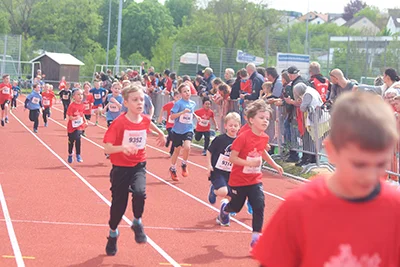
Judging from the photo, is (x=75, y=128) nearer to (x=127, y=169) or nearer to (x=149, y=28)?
(x=127, y=169)

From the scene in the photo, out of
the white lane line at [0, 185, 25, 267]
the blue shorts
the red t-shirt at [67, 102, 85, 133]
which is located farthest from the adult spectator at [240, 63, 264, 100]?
the blue shorts

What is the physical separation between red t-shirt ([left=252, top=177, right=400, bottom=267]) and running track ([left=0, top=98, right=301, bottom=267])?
16.5ft

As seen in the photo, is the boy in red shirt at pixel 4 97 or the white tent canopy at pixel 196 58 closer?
the boy in red shirt at pixel 4 97

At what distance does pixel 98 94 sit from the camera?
28.1 meters

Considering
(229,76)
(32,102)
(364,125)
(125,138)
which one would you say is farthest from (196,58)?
(364,125)

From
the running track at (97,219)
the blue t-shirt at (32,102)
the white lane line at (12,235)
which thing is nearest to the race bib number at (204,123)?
the running track at (97,219)

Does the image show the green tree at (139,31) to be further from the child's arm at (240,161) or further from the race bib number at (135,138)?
the child's arm at (240,161)

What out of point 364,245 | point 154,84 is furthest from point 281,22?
point 364,245

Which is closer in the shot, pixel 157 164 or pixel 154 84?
pixel 157 164

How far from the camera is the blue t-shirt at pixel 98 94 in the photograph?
28062 millimetres

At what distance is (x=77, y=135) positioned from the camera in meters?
17.0

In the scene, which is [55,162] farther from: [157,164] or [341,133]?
[341,133]

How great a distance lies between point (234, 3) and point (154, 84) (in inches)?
1286

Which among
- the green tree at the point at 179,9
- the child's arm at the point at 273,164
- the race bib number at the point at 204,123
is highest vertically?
the green tree at the point at 179,9
